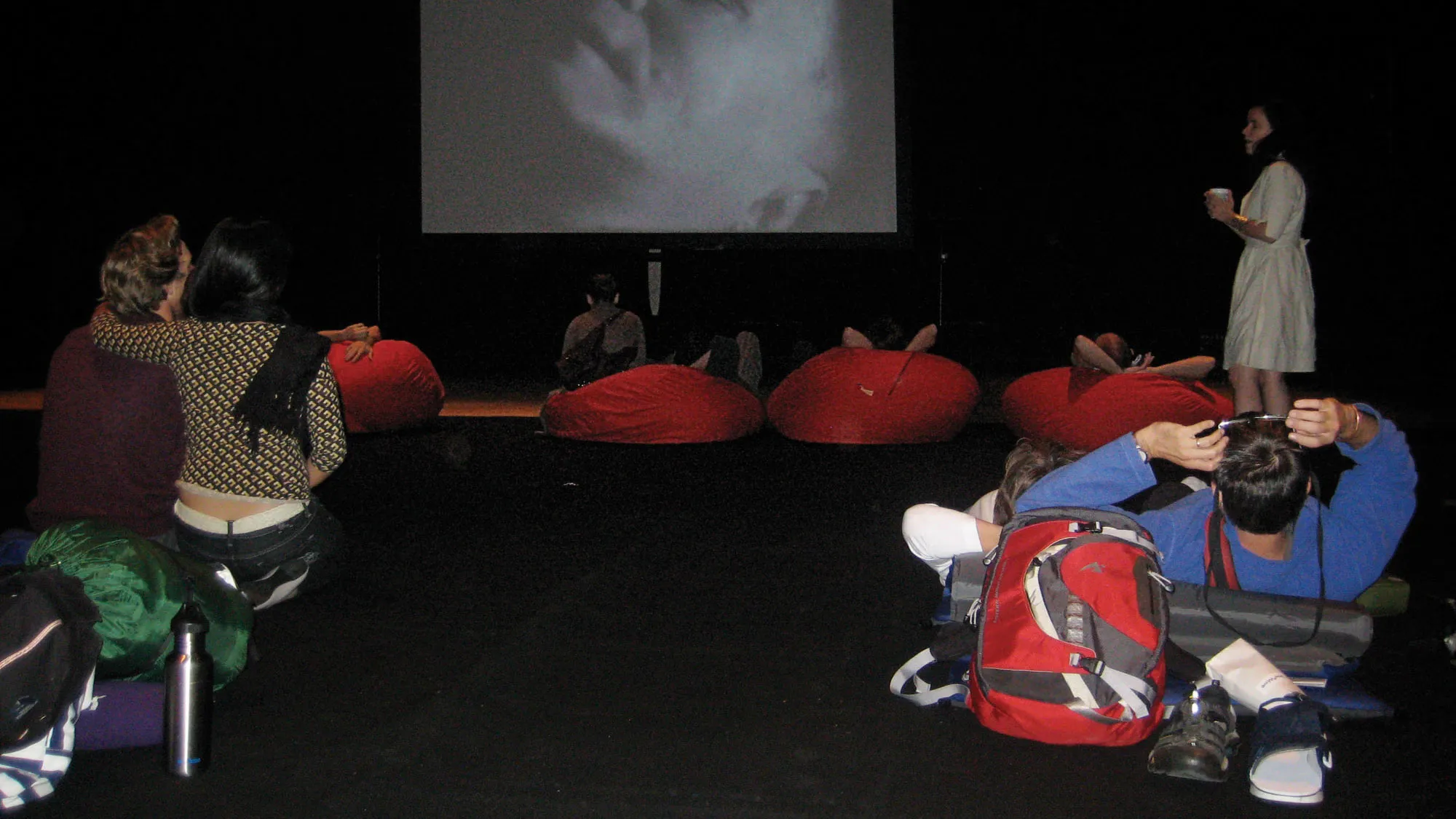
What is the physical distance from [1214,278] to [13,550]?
314 inches

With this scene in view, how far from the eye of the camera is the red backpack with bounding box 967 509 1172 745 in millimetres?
1812

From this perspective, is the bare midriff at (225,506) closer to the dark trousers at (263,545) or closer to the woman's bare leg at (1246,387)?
the dark trousers at (263,545)

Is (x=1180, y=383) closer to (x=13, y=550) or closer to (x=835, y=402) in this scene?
(x=835, y=402)

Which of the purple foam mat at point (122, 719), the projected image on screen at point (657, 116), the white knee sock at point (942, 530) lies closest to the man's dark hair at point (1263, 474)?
the white knee sock at point (942, 530)

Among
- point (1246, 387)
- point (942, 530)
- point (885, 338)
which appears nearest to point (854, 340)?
point (885, 338)

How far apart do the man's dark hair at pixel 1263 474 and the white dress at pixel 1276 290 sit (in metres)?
2.50

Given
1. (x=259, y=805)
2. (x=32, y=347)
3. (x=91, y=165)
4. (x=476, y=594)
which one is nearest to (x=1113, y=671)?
(x=259, y=805)

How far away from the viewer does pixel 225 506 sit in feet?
8.27

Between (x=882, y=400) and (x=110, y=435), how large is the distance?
139 inches

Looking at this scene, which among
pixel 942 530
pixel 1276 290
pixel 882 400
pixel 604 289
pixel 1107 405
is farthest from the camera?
pixel 604 289

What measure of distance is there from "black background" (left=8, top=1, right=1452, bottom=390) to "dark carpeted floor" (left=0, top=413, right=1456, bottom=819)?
470 cm

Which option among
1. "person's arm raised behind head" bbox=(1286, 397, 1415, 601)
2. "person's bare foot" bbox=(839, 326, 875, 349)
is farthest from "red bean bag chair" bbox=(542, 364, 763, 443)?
"person's arm raised behind head" bbox=(1286, 397, 1415, 601)

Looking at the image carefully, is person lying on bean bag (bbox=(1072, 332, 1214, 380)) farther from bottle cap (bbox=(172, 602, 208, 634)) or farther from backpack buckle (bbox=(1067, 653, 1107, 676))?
bottle cap (bbox=(172, 602, 208, 634))

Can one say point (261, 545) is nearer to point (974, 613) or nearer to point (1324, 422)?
point (974, 613)
